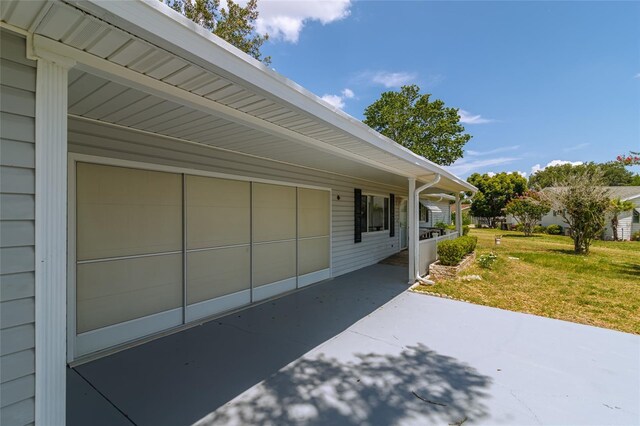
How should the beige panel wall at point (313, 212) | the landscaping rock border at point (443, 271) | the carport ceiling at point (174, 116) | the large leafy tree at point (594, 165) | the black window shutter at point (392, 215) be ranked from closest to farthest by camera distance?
1. the carport ceiling at point (174, 116)
2. the beige panel wall at point (313, 212)
3. the landscaping rock border at point (443, 271)
4. the black window shutter at point (392, 215)
5. the large leafy tree at point (594, 165)

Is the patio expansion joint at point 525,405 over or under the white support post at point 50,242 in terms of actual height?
under

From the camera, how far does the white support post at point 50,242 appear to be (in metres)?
1.53

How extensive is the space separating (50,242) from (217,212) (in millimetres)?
3303

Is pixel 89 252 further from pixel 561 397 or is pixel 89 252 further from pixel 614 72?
pixel 614 72

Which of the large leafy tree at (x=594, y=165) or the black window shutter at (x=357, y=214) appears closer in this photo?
A: the black window shutter at (x=357, y=214)

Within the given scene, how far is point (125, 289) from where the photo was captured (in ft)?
12.3

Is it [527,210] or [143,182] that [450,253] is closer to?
[143,182]

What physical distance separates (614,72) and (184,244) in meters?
12.3

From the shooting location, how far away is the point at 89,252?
3436 mm

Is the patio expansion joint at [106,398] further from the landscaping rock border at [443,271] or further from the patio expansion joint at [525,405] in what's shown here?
the landscaping rock border at [443,271]

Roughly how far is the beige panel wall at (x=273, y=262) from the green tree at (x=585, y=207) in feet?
41.6

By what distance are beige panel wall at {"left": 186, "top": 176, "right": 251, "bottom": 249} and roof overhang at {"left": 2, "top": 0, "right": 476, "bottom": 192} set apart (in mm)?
957

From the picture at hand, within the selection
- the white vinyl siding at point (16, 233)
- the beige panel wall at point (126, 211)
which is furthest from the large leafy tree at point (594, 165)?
the white vinyl siding at point (16, 233)

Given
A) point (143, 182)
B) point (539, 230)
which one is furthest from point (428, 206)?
point (143, 182)
